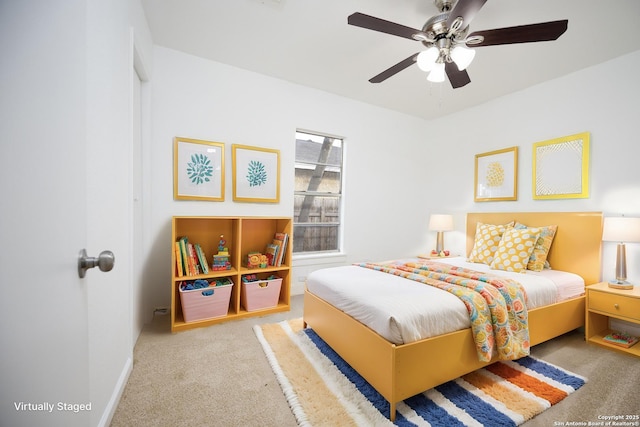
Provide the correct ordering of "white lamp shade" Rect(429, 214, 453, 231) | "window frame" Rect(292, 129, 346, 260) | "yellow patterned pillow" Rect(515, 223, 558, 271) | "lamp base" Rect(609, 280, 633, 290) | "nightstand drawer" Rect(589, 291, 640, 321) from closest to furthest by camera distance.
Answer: "nightstand drawer" Rect(589, 291, 640, 321), "lamp base" Rect(609, 280, 633, 290), "yellow patterned pillow" Rect(515, 223, 558, 271), "window frame" Rect(292, 129, 346, 260), "white lamp shade" Rect(429, 214, 453, 231)

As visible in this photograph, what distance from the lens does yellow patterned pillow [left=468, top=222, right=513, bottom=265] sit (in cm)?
298

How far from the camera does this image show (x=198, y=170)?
9.09ft

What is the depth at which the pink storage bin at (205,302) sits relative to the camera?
2.40 meters

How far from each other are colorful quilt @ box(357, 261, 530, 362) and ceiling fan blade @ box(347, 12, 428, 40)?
172 cm

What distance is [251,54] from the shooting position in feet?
8.78

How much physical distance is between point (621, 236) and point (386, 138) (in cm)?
272

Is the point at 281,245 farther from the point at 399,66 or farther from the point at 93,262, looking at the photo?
the point at 93,262

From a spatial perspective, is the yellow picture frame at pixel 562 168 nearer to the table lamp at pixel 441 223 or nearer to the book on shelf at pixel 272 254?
the table lamp at pixel 441 223

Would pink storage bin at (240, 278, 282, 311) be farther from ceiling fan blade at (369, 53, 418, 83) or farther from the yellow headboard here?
the yellow headboard

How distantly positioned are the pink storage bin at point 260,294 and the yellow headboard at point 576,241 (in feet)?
9.75

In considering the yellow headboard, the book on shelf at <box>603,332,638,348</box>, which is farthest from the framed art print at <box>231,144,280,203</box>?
the book on shelf at <box>603,332,638,348</box>

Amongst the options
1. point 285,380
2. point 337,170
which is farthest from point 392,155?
point 285,380

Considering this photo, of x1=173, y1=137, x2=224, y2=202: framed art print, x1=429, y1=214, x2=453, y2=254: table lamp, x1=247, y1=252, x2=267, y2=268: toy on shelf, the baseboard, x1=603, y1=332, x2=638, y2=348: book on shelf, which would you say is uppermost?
x1=173, y1=137, x2=224, y2=202: framed art print

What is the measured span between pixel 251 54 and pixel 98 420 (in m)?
2.99
